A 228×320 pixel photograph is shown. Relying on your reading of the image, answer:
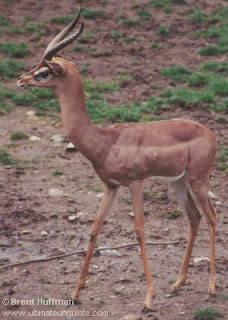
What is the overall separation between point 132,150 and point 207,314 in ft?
5.20

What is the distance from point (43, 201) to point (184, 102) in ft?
11.2

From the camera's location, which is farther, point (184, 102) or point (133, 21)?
point (133, 21)

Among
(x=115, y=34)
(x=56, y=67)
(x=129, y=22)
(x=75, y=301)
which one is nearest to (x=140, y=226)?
(x=75, y=301)

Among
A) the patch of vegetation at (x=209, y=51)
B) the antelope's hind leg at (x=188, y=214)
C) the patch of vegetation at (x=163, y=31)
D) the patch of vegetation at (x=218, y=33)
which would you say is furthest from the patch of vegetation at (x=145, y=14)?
the antelope's hind leg at (x=188, y=214)

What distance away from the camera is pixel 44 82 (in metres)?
7.61

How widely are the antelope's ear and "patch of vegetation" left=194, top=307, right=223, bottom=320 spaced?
7.90 ft

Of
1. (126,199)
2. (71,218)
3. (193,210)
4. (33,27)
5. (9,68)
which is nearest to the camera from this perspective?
(193,210)

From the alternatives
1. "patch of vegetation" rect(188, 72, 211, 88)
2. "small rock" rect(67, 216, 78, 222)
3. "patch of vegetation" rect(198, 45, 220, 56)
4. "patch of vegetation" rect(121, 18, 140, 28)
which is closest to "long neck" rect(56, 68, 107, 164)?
"small rock" rect(67, 216, 78, 222)

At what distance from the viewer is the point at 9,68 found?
1357cm

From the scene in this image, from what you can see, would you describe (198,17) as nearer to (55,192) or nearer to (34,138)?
(34,138)

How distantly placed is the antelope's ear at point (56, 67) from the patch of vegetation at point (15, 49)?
6740 millimetres

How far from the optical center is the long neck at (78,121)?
25.0ft

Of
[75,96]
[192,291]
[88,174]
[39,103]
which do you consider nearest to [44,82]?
[75,96]

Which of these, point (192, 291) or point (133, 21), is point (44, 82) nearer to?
point (192, 291)
